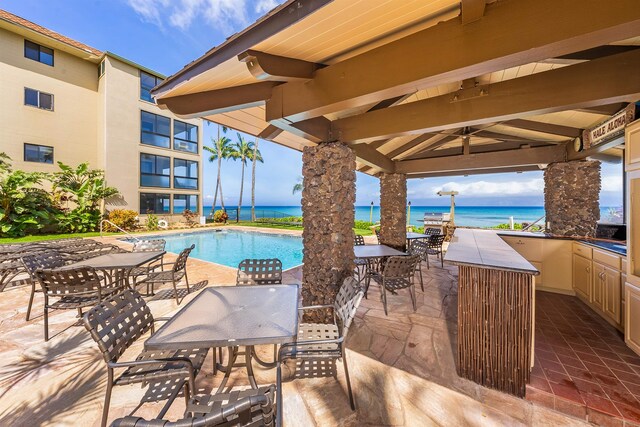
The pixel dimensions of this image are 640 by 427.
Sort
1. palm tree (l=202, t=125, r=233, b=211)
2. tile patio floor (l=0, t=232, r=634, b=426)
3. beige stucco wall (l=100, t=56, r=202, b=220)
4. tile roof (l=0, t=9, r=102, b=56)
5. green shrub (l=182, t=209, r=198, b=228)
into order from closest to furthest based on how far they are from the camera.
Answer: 1. tile patio floor (l=0, t=232, r=634, b=426)
2. tile roof (l=0, t=9, r=102, b=56)
3. beige stucco wall (l=100, t=56, r=202, b=220)
4. green shrub (l=182, t=209, r=198, b=228)
5. palm tree (l=202, t=125, r=233, b=211)

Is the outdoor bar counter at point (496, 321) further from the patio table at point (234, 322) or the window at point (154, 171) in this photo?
the window at point (154, 171)

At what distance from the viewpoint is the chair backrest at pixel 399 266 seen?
3.82 m

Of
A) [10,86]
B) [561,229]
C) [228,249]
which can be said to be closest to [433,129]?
[561,229]

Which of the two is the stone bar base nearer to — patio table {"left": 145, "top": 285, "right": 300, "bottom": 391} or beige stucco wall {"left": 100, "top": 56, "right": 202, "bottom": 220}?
patio table {"left": 145, "top": 285, "right": 300, "bottom": 391}

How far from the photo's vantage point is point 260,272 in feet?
11.1

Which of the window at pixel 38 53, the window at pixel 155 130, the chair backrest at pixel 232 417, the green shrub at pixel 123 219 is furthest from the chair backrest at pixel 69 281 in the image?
the window at pixel 38 53

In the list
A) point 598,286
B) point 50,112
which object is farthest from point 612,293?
point 50,112

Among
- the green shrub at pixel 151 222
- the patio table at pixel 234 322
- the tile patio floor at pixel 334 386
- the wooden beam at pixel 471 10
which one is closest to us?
the wooden beam at pixel 471 10

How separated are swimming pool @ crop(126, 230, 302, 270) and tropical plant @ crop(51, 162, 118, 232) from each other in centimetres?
280

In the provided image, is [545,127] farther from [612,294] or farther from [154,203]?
[154,203]

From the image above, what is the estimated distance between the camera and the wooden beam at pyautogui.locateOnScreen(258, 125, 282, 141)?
3.54m

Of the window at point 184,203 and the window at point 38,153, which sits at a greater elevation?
the window at point 38,153

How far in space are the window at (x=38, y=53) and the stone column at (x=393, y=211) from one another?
1731cm

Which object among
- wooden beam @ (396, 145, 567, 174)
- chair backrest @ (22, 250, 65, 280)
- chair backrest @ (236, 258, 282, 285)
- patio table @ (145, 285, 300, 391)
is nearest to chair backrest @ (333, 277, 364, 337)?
patio table @ (145, 285, 300, 391)
